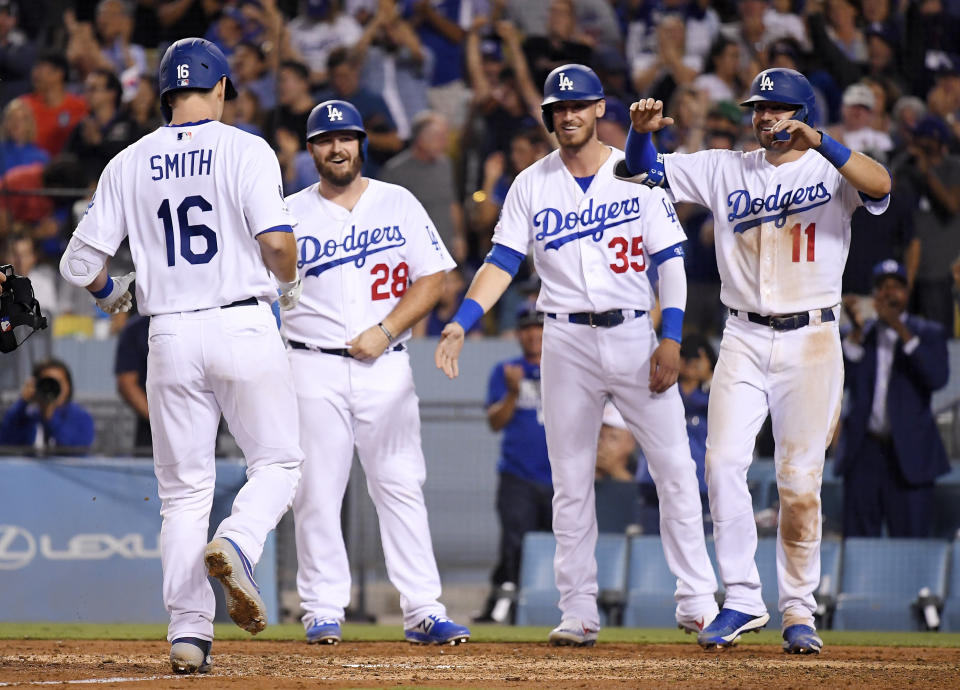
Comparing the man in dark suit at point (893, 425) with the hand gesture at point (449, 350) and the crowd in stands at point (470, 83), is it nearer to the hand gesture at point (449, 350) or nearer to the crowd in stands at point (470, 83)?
the crowd in stands at point (470, 83)

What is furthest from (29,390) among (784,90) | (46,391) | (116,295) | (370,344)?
(784,90)

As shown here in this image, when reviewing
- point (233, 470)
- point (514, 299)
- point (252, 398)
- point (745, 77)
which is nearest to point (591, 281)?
point (252, 398)

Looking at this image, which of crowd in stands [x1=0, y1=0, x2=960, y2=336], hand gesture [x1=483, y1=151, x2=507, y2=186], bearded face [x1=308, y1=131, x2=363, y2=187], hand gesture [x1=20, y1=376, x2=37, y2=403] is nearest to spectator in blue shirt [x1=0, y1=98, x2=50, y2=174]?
crowd in stands [x1=0, y1=0, x2=960, y2=336]

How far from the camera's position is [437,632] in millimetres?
6551

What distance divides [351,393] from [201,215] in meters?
1.67

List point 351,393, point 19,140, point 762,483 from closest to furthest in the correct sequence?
point 351,393
point 762,483
point 19,140

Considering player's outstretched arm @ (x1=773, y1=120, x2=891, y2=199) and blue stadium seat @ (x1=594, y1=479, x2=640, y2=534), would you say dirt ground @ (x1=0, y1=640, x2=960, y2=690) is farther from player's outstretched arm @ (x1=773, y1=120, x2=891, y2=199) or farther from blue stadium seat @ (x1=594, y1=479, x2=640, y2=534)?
blue stadium seat @ (x1=594, y1=479, x2=640, y2=534)

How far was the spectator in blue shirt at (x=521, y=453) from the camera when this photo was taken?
9391mm

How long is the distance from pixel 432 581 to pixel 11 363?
16.2 feet

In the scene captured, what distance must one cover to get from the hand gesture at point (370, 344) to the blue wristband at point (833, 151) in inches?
89.4

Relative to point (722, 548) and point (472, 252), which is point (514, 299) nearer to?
point (472, 252)

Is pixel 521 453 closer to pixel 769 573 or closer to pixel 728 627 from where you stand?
pixel 769 573

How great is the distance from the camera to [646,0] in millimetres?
12914

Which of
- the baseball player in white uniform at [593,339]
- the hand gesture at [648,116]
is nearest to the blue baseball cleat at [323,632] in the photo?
the baseball player in white uniform at [593,339]
